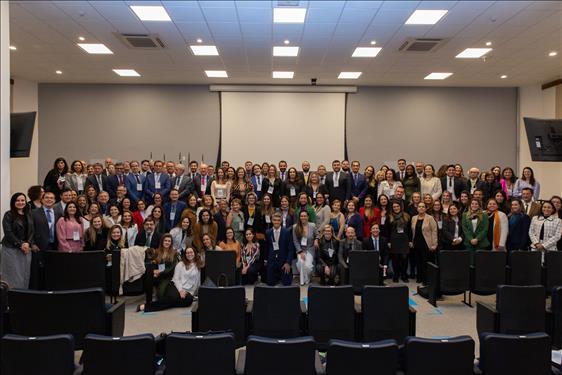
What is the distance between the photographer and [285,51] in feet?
29.6

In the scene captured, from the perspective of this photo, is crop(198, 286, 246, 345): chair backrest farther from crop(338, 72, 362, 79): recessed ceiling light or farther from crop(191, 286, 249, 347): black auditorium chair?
crop(338, 72, 362, 79): recessed ceiling light

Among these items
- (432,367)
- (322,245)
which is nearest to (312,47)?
(322,245)

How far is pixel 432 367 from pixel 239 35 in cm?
677

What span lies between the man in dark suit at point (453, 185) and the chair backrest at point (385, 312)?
16.6 ft

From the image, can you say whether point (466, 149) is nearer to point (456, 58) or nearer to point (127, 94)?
point (456, 58)

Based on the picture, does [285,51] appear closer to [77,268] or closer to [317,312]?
[77,268]

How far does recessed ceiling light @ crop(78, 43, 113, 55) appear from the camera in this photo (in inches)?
342

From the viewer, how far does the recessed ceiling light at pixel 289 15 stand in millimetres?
6684

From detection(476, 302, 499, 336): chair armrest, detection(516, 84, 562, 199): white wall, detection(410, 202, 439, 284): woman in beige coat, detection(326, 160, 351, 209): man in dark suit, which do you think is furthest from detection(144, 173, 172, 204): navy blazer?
detection(516, 84, 562, 199): white wall

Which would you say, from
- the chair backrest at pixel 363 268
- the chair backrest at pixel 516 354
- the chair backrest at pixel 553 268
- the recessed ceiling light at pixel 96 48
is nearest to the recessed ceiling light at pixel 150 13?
the recessed ceiling light at pixel 96 48

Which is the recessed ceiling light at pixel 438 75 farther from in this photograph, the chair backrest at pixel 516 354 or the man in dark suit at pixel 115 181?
the chair backrest at pixel 516 354

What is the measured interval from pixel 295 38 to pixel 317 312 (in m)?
5.66

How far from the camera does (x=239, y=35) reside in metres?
7.96

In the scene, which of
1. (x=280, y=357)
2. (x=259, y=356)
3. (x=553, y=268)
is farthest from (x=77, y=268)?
(x=553, y=268)
